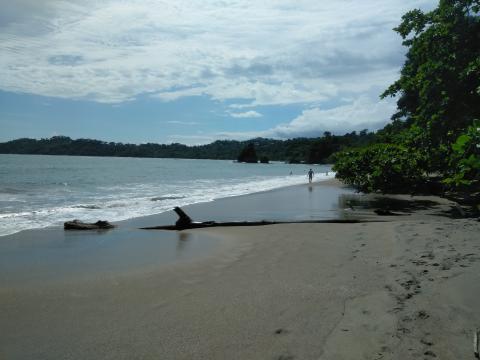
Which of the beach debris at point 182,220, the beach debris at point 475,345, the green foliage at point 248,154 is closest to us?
the beach debris at point 475,345

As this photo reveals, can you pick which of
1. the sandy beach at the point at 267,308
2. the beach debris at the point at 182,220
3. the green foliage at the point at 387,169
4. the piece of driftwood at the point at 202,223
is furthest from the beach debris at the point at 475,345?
the green foliage at the point at 387,169

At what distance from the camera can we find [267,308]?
5.31 meters

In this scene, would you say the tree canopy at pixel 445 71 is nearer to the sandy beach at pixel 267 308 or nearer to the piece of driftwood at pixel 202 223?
the piece of driftwood at pixel 202 223

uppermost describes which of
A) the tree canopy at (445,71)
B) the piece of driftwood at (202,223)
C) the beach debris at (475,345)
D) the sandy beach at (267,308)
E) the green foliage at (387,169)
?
the tree canopy at (445,71)

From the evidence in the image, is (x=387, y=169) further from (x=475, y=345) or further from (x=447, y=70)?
(x=475, y=345)

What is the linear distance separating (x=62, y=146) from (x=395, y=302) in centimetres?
17339

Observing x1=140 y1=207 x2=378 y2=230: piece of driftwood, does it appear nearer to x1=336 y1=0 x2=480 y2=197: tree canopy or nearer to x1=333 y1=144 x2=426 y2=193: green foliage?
x1=336 y1=0 x2=480 y2=197: tree canopy

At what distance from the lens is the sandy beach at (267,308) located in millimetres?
4184

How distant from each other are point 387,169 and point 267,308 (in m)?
21.3

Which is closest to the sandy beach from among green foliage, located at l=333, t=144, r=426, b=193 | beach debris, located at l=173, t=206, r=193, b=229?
beach debris, located at l=173, t=206, r=193, b=229

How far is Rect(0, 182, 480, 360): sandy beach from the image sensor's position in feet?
13.7

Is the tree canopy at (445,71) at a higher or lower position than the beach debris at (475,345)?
higher

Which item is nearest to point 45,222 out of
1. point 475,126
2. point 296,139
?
point 475,126

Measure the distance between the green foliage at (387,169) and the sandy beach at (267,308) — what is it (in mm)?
16121
